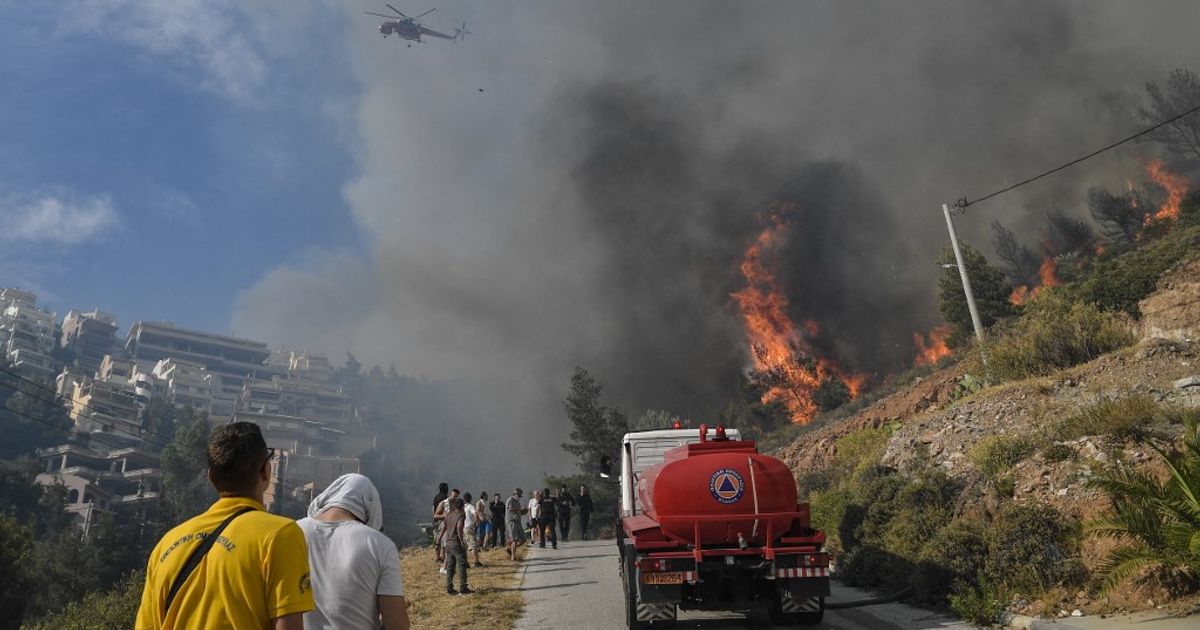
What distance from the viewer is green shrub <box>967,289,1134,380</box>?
1670cm

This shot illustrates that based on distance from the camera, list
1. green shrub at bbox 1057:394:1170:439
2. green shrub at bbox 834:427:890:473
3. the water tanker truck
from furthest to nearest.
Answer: green shrub at bbox 834:427:890:473 < green shrub at bbox 1057:394:1170:439 < the water tanker truck

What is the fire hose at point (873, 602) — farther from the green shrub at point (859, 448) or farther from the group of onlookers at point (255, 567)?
the group of onlookers at point (255, 567)

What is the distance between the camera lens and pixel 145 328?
590 ft

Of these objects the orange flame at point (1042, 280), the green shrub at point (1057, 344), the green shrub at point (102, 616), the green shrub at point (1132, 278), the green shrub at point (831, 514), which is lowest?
the green shrub at point (102, 616)

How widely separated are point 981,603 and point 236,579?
7913mm

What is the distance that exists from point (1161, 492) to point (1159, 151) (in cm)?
6951

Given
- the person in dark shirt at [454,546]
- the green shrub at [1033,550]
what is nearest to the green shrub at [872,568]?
the green shrub at [1033,550]

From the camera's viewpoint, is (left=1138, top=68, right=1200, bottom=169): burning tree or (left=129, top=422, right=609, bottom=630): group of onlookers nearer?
(left=129, top=422, right=609, bottom=630): group of onlookers

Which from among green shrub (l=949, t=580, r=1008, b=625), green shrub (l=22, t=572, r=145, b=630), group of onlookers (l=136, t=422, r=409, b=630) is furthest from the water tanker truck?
green shrub (l=22, t=572, r=145, b=630)

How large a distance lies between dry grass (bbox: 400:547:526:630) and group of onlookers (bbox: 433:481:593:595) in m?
0.34

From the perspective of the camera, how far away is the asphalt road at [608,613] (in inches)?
315

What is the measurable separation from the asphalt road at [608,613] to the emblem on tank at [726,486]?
5.95 feet

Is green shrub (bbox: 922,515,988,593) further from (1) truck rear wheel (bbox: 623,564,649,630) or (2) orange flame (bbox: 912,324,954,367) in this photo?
(2) orange flame (bbox: 912,324,954,367)

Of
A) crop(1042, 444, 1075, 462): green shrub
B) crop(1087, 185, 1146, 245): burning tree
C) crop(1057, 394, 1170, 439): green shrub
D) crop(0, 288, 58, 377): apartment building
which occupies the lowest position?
crop(1042, 444, 1075, 462): green shrub
